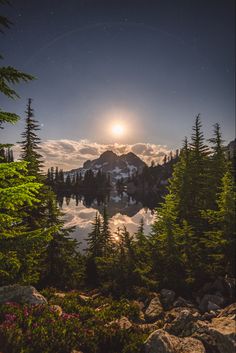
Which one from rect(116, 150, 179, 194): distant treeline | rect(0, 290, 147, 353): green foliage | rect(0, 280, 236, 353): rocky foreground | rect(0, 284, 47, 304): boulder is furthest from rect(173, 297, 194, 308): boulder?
rect(116, 150, 179, 194): distant treeline

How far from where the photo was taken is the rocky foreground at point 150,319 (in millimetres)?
6945

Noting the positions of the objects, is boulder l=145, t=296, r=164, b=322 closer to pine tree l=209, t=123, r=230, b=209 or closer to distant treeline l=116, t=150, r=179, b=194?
pine tree l=209, t=123, r=230, b=209

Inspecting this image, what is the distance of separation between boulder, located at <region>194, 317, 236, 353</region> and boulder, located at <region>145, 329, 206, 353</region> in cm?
38

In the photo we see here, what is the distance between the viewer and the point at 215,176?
19.5 meters

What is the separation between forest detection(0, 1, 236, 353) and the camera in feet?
20.8

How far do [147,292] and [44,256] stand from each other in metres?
7.32

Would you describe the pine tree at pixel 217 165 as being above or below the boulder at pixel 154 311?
above

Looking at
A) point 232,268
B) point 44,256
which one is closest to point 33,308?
point 44,256

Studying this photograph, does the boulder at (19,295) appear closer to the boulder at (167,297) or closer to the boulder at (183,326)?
the boulder at (183,326)

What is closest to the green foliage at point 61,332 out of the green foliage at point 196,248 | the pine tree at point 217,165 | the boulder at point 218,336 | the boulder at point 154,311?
the boulder at point 154,311

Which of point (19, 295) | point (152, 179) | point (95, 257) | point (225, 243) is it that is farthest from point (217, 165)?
point (152, 179)

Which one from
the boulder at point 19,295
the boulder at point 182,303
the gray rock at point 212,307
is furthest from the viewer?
the boulder at point 182,303

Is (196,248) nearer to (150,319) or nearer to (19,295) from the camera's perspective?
(150,319)

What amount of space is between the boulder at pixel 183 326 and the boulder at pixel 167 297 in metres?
3.43
